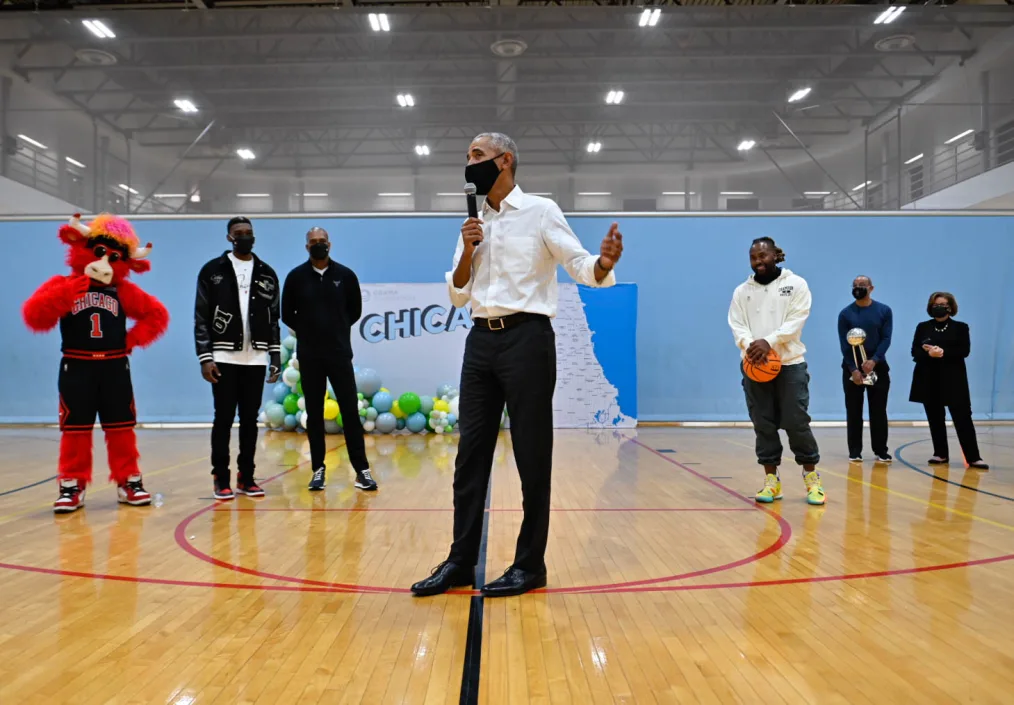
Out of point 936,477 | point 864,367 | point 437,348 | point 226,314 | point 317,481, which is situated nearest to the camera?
point 226,314

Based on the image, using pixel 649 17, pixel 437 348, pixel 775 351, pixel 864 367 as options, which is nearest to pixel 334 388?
pixel 775 351

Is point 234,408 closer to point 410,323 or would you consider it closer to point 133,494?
point 133,494

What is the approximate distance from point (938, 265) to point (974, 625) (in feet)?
31.8

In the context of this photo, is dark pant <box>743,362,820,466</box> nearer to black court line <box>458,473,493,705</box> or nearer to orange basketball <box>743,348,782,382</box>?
orange basketball <box>743,348,782,382</box>

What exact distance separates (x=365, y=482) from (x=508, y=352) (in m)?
2.76

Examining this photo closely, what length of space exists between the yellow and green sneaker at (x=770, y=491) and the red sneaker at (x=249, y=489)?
333 centimetres

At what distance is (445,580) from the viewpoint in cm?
283

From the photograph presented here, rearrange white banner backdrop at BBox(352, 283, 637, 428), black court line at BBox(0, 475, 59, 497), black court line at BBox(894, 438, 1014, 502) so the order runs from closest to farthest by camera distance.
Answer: black court line at BBox(894, 438, 1014, 502)
black court line at BBox(0, 475, 59, 497)
white banner backdrop at BBox(352, 283, 637, 428)

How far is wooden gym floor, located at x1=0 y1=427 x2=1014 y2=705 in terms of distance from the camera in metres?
1.99

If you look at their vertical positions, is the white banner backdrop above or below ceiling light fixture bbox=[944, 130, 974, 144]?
below

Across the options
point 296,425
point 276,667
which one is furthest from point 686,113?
point 276,667

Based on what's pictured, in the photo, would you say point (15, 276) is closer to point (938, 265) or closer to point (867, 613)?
point (867, 613)

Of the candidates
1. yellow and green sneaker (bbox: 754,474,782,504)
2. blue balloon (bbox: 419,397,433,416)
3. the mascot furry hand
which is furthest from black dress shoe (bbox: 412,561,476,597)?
blue balloon (bbox: 419,397,433,416)

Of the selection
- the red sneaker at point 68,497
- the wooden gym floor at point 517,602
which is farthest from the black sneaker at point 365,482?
the red sneaker at point 68,497
